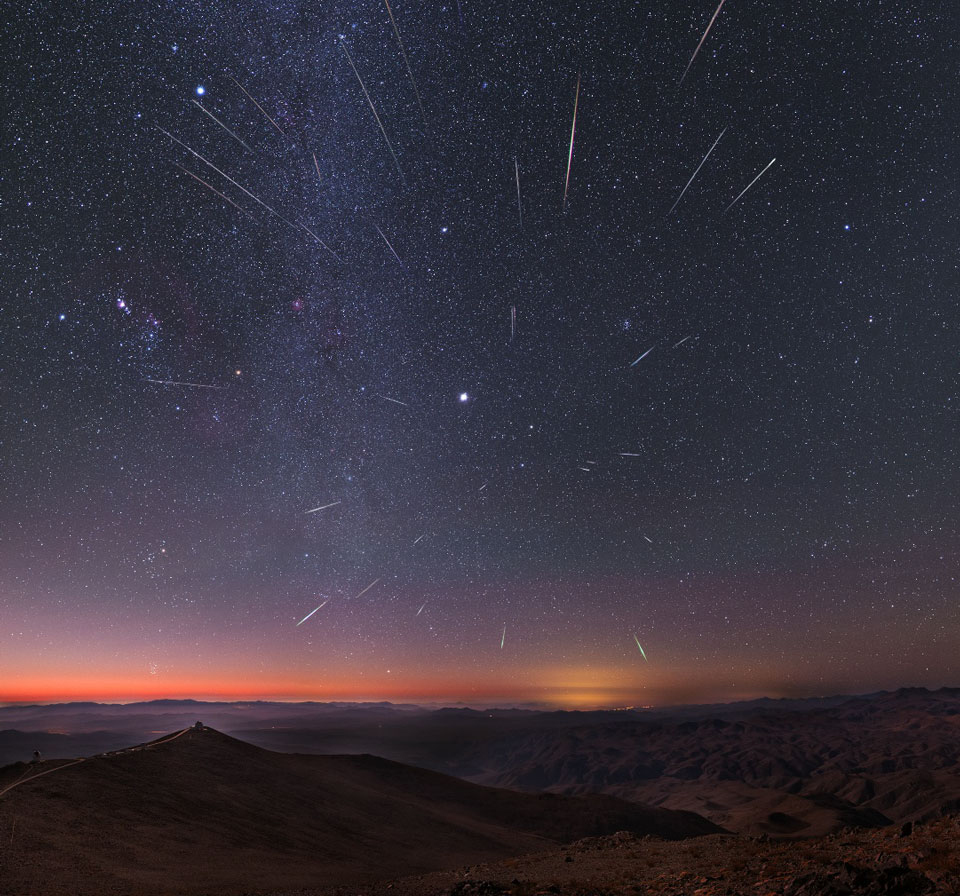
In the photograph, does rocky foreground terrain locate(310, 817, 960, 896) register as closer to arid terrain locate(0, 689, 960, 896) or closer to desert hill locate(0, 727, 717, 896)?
arid terrain locate(0, 689, 960, 896)

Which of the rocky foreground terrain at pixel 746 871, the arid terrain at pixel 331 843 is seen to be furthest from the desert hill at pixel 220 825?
the rocky foreground terrain at pixel 746 871

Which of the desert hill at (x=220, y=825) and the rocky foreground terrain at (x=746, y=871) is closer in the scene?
the rocky foreground terrain at (x=746, y=871)

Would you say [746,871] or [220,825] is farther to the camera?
[220,825]

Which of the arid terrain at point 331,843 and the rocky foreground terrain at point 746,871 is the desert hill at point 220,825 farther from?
the rocky foreground terrain at point 746,871

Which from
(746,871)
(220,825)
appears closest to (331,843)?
(220,825)

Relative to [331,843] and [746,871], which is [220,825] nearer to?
[331,843]

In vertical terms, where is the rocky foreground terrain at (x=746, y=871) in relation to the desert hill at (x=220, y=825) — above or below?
above

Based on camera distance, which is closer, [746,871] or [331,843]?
[746,871]

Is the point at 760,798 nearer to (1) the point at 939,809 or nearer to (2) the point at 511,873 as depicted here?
(1) the point at 939,809

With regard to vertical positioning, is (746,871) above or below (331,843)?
above
